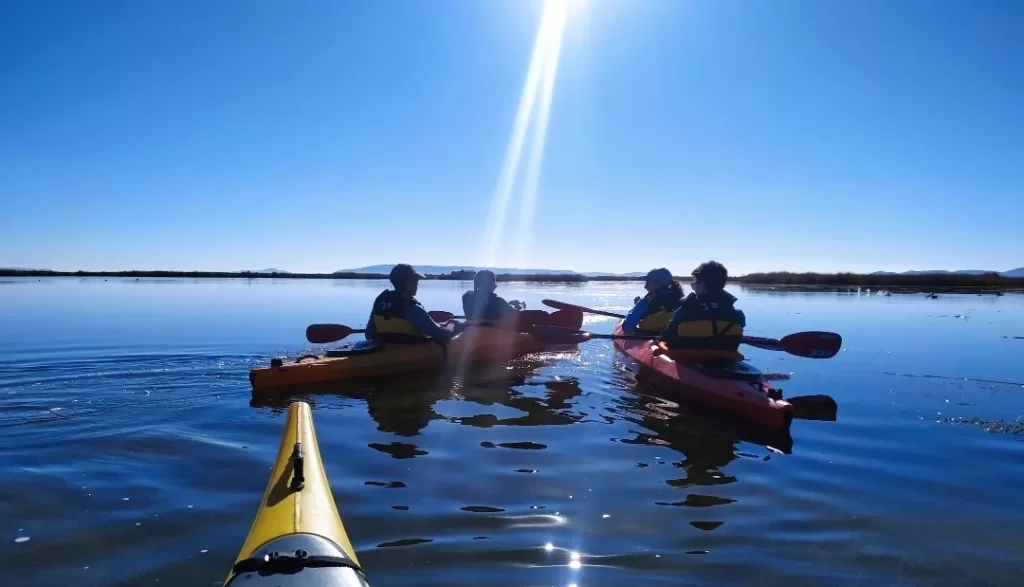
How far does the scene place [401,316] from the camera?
1098 centimetres

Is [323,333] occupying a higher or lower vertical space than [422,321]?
lower

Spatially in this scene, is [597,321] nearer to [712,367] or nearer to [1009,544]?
[712,367]

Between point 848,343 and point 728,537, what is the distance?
13539mm

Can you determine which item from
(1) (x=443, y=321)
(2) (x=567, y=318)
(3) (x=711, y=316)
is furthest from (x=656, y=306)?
(1) (x=443, y=321)

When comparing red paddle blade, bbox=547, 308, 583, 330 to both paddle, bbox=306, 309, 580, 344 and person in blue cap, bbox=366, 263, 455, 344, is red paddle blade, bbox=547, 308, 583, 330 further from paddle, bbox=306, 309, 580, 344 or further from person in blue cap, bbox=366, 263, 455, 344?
person in blue cap, bbox=366, 263, 455, 344

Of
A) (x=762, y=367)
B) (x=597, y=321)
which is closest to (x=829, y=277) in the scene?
(x=597, y=321)

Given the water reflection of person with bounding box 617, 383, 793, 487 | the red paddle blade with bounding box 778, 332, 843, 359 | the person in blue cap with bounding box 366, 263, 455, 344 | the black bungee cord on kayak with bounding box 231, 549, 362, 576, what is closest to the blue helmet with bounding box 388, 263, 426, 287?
the person in blue cap with bounding box 366, 263, 455, 344

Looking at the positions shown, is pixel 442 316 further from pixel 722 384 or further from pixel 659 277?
pixel 722 384

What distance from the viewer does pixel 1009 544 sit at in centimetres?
430

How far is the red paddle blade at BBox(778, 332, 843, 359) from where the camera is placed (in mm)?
9562

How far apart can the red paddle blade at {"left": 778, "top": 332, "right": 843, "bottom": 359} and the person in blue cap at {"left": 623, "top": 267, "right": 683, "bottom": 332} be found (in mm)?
3482

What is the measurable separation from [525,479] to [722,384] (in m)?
3.90

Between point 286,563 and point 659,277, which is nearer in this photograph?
point 286,563

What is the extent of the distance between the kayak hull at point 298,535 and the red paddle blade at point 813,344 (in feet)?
26.9
